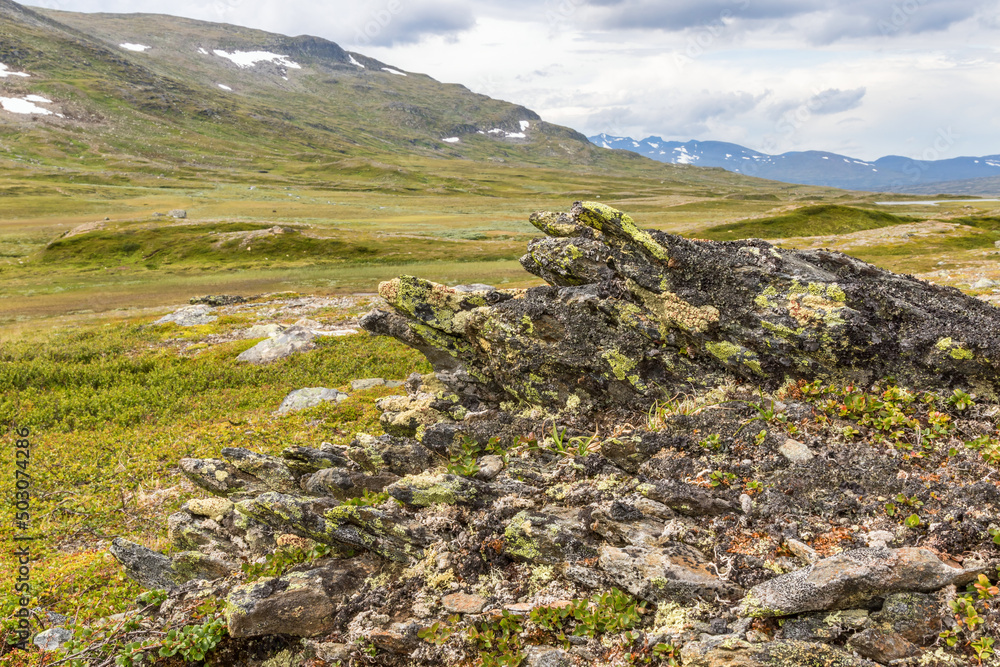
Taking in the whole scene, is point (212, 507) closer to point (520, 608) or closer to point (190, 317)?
point (520, 608)

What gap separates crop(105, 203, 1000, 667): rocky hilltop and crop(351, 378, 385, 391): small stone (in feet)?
49.1

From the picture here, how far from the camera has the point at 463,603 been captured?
881 centimetres

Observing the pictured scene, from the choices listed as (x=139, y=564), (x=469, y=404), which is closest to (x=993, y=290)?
(x=469, y=404)

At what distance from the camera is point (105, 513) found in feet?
58.3

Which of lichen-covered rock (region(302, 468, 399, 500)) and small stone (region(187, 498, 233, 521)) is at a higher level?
lichen-covered rock (region(302, 468, 399, 500))

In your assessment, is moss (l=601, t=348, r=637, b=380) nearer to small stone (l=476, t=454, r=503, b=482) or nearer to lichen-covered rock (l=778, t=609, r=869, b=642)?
small stone (l=476, t=454, r=503, b=482)

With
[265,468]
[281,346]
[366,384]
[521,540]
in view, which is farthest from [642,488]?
[281,346]

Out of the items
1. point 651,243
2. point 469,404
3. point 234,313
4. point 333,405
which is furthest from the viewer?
point 234,313

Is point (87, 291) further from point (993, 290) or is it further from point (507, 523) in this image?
point (993, 290)

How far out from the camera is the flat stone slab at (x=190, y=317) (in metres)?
47.5

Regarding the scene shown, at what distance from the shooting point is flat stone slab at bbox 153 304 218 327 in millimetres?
47487

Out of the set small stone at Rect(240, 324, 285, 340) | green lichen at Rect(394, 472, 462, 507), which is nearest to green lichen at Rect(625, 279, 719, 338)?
green lichen at Rect(394, 472, 462, 507)

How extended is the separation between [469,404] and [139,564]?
8587 millimetres

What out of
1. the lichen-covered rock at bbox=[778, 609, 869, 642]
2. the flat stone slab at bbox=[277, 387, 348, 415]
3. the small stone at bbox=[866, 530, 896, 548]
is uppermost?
the small stone at bbox=[866, 530, 896, 548]
